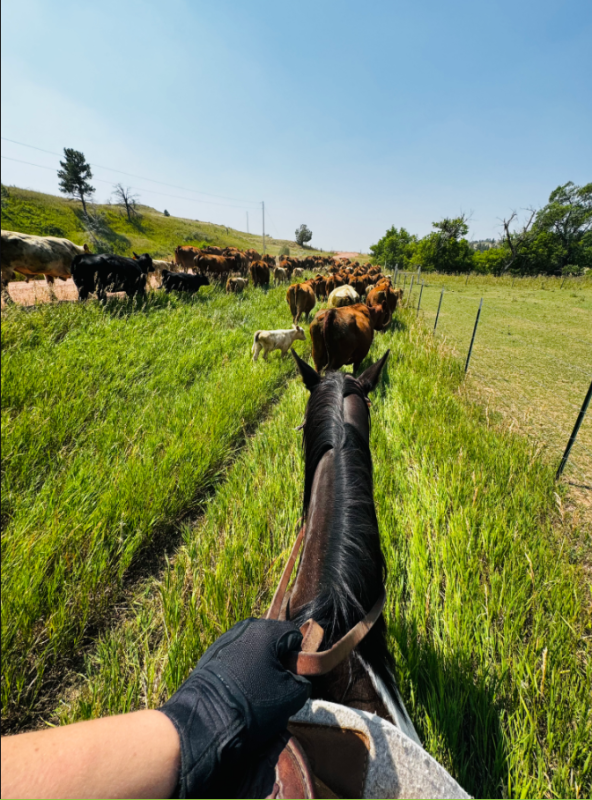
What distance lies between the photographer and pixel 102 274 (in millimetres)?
7629

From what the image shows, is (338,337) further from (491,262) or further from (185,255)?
(491,262)

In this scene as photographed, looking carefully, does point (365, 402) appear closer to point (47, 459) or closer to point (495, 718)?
point (495, 718)

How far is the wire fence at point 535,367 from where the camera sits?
12.8 ft

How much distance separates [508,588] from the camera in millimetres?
1804

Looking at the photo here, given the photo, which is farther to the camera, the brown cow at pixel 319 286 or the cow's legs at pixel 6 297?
the brown cow at pixel 319 286

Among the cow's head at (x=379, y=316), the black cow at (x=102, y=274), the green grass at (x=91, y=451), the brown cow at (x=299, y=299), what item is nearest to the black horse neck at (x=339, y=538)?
the green grass at (x=91, y=451)

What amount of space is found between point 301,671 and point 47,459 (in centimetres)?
309

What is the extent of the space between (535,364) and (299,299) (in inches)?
249

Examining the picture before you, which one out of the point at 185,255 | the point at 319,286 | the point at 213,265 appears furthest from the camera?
the point at 185,255

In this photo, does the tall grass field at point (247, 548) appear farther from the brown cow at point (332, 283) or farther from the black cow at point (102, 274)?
the brown cow at point (332, 283)

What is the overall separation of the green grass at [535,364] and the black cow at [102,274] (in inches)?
343

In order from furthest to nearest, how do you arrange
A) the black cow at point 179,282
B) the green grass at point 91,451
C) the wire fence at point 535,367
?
the black cow at point 179,282 < the wire fence at point 535,367 < the green grass at point 91,451

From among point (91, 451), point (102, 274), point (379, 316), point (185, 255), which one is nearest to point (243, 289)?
point (102, 274)

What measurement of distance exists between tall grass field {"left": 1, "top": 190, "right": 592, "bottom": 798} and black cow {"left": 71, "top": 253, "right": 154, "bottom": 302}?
11.0 ft
